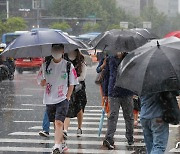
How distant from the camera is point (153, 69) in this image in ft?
19.3

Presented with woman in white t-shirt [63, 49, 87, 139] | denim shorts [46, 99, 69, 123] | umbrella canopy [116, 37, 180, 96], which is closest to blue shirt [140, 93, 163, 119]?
umbrella canopy [116, 37, 180, 96]

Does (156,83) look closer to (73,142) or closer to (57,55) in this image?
(57,55)

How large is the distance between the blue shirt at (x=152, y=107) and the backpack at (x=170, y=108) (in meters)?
0.08

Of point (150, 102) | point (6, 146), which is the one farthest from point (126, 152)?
point (150, 102)

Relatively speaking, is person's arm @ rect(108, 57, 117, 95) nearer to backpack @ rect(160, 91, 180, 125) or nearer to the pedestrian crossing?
the pedestrian crossing

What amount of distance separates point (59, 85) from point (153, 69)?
285 cm

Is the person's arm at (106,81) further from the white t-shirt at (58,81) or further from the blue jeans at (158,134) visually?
the blue jeans at (158,134)

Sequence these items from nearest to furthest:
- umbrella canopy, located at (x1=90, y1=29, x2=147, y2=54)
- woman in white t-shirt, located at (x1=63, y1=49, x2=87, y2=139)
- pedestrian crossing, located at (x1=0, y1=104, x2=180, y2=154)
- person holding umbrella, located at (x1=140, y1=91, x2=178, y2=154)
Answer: person holding umbrella, located at (x1=140, y1=91, x2=178, y2=154), pedestrian crossing, located at (x1=0, y1=104, x2=180, y2=154), umbrella canopy, located at (x1=90, y1=29, x2=147, y2=54), woman in white t-shirt, located at (x1=63, y1=49, x2=87, y2=139)

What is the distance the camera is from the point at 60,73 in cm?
848

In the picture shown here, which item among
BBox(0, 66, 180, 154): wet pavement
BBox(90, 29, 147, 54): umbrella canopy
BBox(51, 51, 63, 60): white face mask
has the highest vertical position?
BBox(90, 29, 147, 54): umbrella canopy

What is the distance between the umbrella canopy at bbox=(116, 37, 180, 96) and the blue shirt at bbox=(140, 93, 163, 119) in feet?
0.96

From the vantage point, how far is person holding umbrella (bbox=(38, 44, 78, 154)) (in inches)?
333

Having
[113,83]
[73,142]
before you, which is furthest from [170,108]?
[73,142]

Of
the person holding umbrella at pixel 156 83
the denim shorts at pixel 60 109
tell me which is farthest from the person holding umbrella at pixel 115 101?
the person holding umbrella at pixel 156 83
